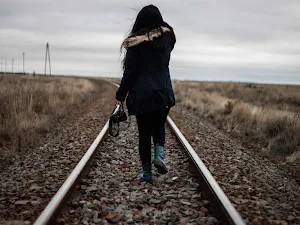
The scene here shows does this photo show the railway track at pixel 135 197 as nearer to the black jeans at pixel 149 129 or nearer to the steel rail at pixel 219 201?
the steel rail at pixel 219 201

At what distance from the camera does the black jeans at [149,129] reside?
4.44 meters

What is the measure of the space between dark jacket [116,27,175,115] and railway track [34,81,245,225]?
989 mm

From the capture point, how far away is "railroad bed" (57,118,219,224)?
11.7 feet

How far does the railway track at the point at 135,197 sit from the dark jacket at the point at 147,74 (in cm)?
99

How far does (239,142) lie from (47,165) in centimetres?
456

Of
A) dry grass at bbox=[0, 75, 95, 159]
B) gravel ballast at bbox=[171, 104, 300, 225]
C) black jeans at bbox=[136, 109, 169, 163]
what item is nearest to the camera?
gravel ballast at bbox=[171, 104, 300, 225]

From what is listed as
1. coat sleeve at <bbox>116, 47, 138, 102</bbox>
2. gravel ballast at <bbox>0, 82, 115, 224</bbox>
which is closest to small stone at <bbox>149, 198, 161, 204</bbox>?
gravel ballast at <bbox>0, 82, 115, 224</bbox>

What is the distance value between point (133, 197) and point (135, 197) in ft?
0.07

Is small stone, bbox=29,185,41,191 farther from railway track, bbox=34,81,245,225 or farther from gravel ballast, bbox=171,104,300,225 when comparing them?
gravel ballast, bbox=171,104,300,225

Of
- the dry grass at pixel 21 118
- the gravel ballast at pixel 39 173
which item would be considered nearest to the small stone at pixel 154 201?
the gravel ballast at pixel 39 173

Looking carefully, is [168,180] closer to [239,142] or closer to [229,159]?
[229,159]

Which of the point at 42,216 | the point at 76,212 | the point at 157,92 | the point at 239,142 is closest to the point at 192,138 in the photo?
the point at 239,142

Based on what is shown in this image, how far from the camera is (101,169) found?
520 centimetres

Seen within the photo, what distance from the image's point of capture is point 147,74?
165 inches
